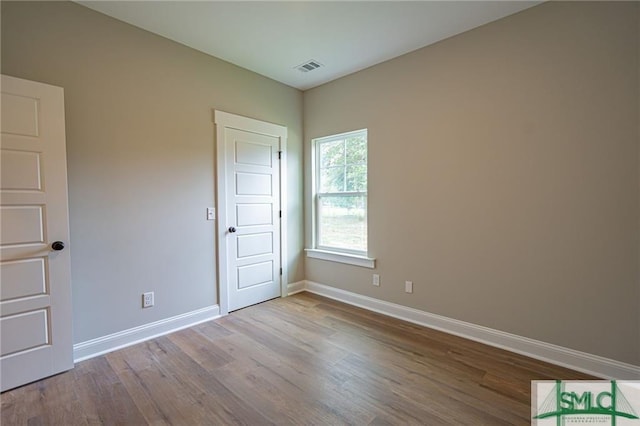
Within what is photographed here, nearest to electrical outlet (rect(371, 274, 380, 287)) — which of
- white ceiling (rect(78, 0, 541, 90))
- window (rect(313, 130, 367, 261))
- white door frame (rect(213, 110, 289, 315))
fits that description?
window (rect(313, 130, 367, 261))

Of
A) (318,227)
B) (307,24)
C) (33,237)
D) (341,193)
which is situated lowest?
(318,227)

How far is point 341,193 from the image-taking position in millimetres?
3609

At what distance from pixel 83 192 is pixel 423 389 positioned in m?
2.88

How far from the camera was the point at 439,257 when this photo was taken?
2.78m

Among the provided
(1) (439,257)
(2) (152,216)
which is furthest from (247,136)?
(1) (439,257)

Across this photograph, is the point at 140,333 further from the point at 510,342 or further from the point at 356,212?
the point at 510,342

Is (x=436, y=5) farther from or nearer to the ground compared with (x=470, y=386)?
farther from the ground

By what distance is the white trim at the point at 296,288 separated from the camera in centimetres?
386

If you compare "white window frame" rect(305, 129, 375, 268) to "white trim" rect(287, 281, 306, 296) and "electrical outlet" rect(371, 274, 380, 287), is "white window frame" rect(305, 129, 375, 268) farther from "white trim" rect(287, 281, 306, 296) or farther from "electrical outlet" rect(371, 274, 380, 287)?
"white trim" rect(287, 281, 306, 296)

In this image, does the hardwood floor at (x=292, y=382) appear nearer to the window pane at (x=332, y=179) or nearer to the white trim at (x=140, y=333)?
the white trim at (x=140, y=333)

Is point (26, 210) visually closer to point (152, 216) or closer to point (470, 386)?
point (152, 216)

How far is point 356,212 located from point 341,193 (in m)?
0.31

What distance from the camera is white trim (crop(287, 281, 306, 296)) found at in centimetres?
386

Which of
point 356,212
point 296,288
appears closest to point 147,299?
point 296,288
